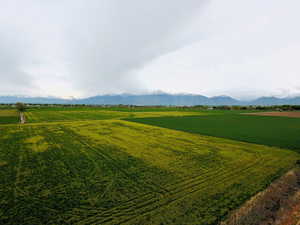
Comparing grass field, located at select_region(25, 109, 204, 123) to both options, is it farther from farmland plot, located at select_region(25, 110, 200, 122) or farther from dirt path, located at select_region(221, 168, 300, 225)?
dirt path, located at select_region(221, 168, 300, 225)

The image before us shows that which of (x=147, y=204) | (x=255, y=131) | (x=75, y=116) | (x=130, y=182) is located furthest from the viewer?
(x=75, y=116)

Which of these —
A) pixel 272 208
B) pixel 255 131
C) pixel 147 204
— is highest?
pixel 255 131

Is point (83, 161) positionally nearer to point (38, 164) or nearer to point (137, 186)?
point (38, 164)

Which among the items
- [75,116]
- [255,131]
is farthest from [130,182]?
[75,116]

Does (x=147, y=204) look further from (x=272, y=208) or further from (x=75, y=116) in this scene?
(x=75, y=116)

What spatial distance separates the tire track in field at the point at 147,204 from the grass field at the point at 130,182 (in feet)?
0.13

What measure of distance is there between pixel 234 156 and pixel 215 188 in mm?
6631

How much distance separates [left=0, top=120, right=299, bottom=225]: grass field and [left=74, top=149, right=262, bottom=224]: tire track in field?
1.6 inches

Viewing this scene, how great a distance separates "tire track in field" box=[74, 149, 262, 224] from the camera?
6.00 metres

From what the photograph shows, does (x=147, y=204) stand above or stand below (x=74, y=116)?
below

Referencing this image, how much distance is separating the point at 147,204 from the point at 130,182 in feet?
7.74

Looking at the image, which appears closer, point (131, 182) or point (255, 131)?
point (131, 182)

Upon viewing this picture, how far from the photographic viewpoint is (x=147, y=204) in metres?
6.90

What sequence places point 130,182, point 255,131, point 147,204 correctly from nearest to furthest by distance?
1. point 147,204
2. point 130,182
3. point 255,131
